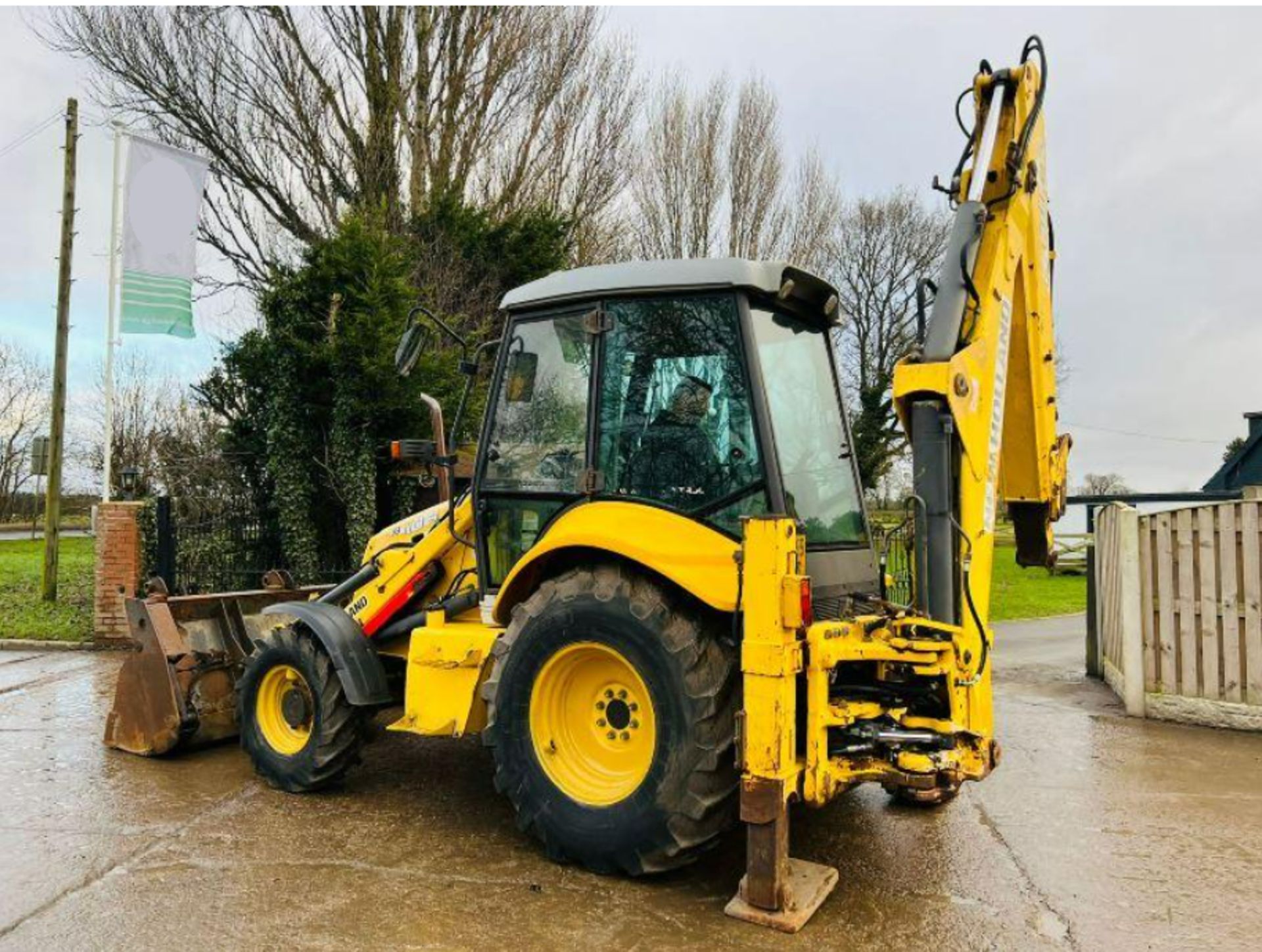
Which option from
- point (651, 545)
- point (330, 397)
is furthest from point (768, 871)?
point (330, 397)

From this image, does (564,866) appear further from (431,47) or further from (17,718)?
(431,47)


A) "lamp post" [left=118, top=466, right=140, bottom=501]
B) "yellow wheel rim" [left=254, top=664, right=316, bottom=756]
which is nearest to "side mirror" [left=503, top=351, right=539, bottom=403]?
"yellow wheel rim" [left=254, top=664, right=316, bottom=756]

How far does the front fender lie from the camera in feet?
15.4

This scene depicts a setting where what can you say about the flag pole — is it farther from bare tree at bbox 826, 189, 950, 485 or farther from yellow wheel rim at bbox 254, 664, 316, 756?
bare tree at bbox 826, 189, 950, 485

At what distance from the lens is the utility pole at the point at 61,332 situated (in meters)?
12.9

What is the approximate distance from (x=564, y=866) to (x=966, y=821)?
A: 2.13 m

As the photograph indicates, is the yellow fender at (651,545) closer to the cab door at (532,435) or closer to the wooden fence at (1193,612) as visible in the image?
the cab door at (532,435)

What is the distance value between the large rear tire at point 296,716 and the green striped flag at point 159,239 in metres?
8.27

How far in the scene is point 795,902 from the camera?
341cm

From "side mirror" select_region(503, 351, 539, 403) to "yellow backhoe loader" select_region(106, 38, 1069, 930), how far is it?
0.01 meters

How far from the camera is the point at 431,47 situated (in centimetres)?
1614

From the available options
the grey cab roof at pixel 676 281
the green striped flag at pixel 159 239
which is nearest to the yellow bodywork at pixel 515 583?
the grey cab roof at pixel 676 281

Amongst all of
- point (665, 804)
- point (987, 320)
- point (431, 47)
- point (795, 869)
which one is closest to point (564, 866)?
point (665, 804)

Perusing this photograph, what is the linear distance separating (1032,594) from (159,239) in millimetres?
14957
